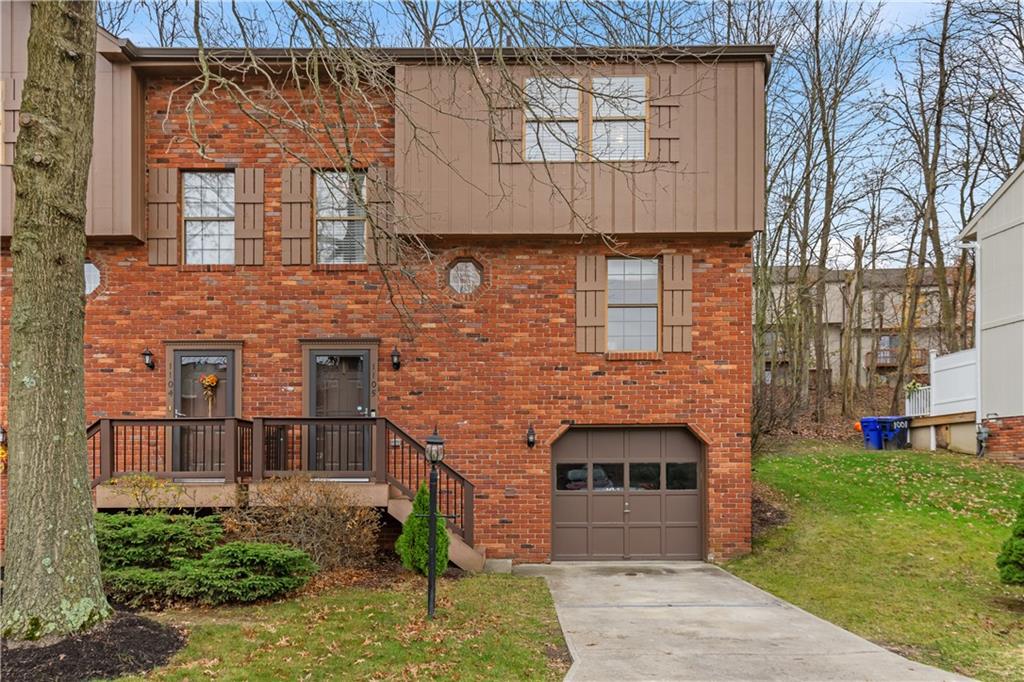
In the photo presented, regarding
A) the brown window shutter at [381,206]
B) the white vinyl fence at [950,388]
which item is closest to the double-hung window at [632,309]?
the brown window shutter at [381,206]

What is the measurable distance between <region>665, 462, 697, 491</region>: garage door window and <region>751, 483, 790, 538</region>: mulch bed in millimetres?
1323

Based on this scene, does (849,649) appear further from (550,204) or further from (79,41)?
(79,41)

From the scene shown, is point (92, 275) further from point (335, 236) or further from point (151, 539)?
point (151, 539)

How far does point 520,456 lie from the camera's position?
34.3ft

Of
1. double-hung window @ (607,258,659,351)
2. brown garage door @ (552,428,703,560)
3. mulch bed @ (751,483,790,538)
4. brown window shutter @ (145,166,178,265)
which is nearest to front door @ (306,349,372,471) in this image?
brown window shutter @ (145,166,178,265)

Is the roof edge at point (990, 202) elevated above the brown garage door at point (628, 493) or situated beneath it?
elevated above

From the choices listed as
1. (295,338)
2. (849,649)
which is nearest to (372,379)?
(295,338)

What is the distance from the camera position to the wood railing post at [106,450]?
359 inches

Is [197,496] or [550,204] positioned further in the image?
[550,204]

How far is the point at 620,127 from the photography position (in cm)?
1035

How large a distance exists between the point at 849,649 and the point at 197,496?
762 cm

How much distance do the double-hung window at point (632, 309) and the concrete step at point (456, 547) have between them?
11.6 ft

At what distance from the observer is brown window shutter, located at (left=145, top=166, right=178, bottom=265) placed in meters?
10.4

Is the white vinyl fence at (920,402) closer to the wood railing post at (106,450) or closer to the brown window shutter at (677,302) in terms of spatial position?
the brown window shutter at (677,302)
